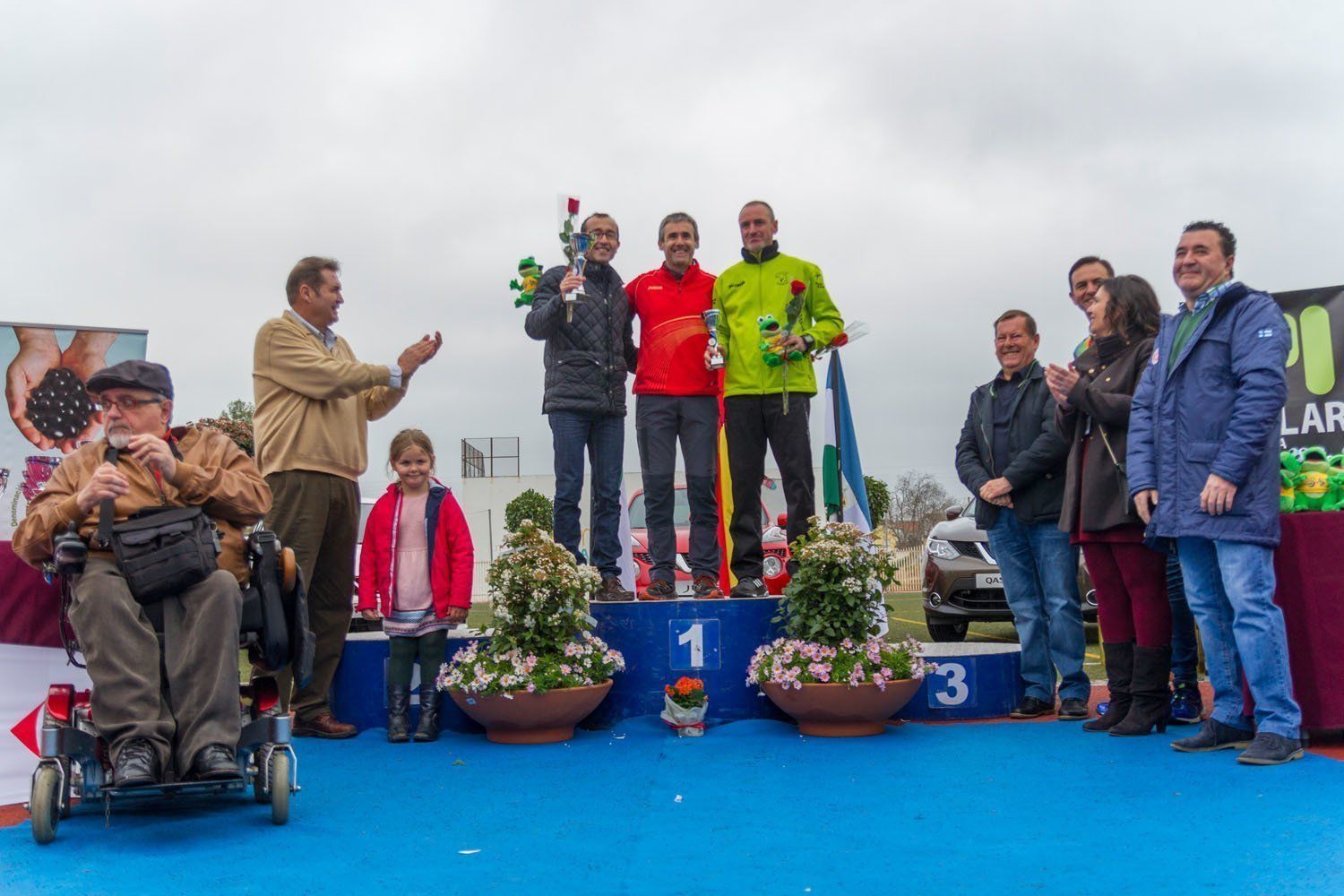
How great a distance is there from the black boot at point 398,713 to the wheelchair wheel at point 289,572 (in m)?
1.69

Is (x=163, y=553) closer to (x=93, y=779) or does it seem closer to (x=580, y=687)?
(x=93, y=779)

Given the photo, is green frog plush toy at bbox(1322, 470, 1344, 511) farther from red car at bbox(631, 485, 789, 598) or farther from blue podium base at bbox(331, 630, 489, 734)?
red car at bbox(631, 485, 789, 598)

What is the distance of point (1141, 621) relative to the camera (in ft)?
15.9

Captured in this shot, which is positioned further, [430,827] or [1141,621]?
[1141,621]

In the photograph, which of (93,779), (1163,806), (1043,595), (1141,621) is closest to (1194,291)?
(1141,621)

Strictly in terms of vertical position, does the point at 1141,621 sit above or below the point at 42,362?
below

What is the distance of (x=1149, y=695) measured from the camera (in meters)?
4.86

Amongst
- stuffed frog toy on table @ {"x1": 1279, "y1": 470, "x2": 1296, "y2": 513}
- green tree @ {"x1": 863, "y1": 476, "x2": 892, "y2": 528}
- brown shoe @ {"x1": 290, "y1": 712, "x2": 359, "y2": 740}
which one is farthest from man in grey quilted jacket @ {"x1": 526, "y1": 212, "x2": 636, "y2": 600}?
green tree @ {"x1": 863, "y1": 476, "x2": 892, "y2": 528}

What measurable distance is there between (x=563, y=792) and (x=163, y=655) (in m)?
1.46

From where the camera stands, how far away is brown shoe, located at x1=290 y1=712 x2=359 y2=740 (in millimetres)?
5422

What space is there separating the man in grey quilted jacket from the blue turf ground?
4.73 feet

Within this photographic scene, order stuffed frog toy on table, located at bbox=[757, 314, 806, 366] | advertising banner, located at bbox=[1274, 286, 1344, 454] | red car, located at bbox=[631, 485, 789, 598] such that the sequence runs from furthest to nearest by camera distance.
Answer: red car, located at bbox=[631, 485, 789, 598] < advertising banner, located at bbox=[1274, 286, 1344, 454] < stuffed frog toy on table, located at bbox=[757, 314, 806, 366]

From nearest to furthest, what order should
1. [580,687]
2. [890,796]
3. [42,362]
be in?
[890,796] < [580,687] < [42,362]

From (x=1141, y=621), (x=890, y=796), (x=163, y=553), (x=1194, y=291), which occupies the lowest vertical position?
(x=890, y=796)
